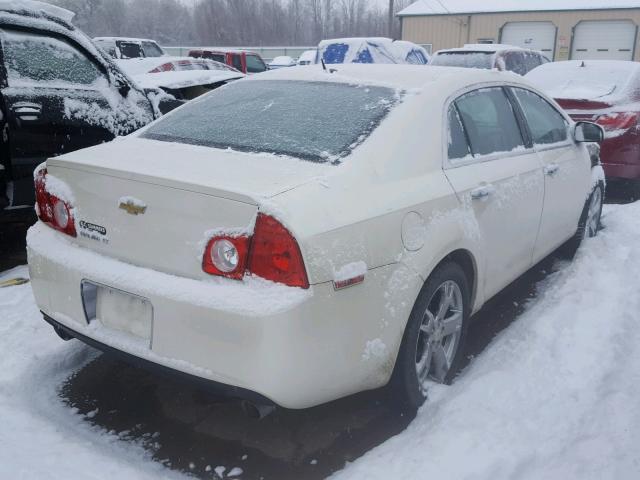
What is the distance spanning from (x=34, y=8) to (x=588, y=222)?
4616 millimetres

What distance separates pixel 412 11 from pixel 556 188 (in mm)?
32221

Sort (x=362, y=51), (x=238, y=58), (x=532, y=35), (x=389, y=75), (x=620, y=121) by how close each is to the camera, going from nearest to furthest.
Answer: (x=389, y=75), (x=620, y=121), (x=362, y=51), (x=238, y=58), (x=532, y=35)

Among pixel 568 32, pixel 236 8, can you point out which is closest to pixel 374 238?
pixel 568 32

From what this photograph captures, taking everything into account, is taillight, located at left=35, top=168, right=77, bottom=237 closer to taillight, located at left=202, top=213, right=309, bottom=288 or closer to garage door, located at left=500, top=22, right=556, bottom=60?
taillight, located at left=202, top=213, right=309, bottom=288

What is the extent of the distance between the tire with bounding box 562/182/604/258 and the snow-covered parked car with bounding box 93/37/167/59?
1638cm

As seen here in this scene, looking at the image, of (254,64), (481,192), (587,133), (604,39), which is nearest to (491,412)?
(481,192)

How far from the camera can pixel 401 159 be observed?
259cm

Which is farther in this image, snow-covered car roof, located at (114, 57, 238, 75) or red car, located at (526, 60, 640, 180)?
snow-covered car roof, located at (114, 57, 238, 75)

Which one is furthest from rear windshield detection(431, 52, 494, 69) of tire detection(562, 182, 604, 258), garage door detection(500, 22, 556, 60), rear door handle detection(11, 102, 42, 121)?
garage door detection(500, 22, 556, 60)

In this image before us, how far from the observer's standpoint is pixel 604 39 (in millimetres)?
29547

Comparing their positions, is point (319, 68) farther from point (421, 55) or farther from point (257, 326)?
point (421, 55)

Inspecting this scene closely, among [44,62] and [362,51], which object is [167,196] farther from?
[362,51]

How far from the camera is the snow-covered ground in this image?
233 centimetres

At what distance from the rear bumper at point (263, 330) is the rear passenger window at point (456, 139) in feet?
2.54
